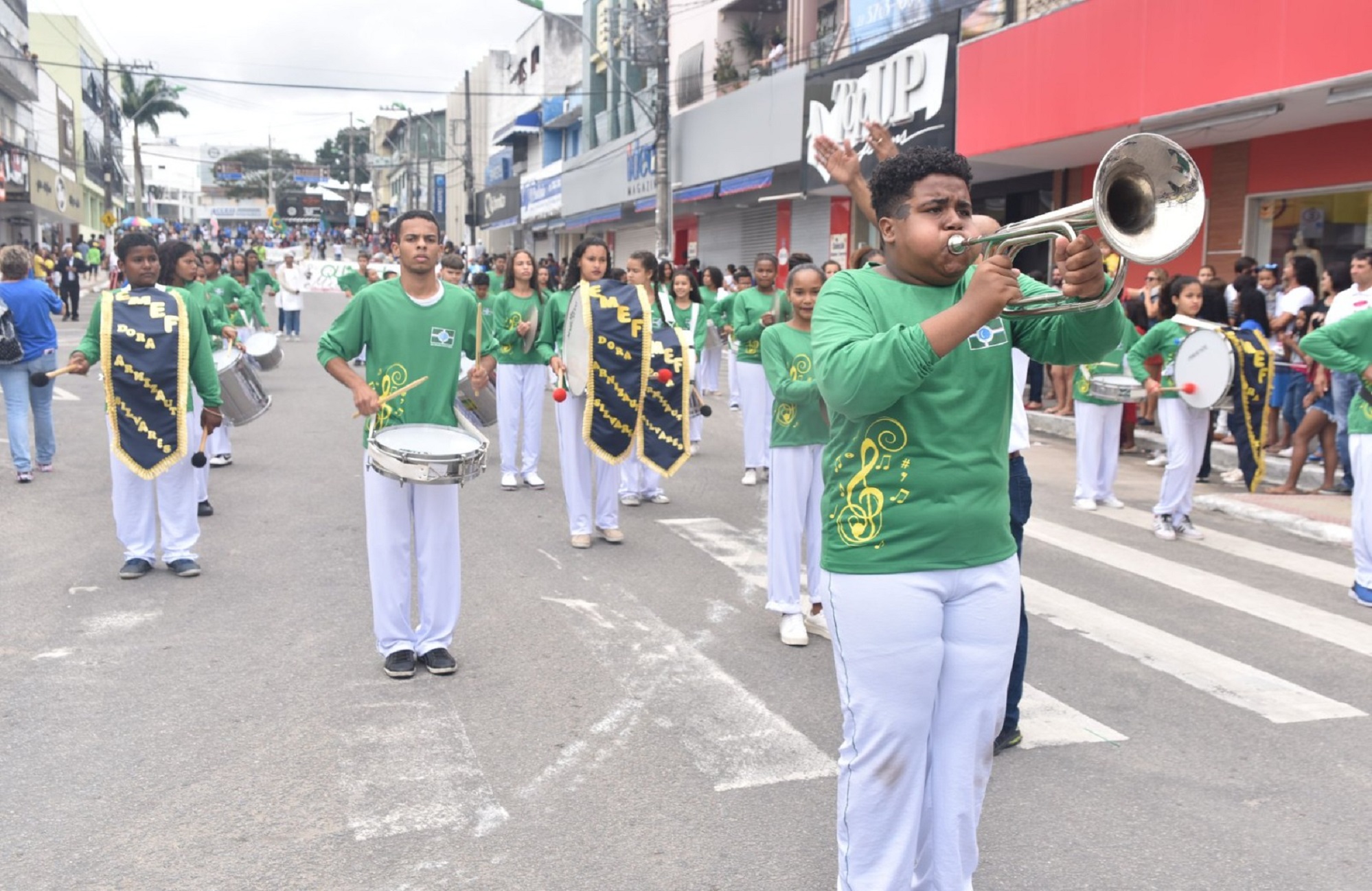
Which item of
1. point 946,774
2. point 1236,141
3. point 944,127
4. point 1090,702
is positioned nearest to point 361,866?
point 946,774

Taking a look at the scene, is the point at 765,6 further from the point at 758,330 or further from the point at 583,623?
the point at 583,623

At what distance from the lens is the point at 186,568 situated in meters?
7.45

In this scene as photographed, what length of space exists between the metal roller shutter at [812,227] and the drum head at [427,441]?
1969cm

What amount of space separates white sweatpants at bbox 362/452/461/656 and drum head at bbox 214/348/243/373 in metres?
4.02

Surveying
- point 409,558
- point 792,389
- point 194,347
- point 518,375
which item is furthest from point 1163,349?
point 194,347

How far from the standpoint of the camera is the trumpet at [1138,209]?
2.54 meters

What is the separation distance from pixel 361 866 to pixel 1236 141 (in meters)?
15.1

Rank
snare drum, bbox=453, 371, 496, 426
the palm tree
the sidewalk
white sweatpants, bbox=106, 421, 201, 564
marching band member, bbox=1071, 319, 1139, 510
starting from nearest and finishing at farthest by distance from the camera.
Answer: white sweatpants, bbox=106, 421, 201, 564, snare drum, bbox=453, 371, 496, 426, the sidewalk, marching band member, bbox=1071, 319, 1139, 510, the palm tree

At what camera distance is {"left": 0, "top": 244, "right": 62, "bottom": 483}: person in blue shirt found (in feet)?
35.3

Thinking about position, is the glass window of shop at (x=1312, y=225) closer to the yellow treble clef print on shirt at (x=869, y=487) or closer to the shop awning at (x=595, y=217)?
the yellow treble clef print on shirt at (x=869, y=487)

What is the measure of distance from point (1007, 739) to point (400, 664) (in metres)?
2.64

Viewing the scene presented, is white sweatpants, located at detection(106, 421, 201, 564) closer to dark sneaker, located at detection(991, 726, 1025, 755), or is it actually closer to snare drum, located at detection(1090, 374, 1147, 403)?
dark sneaker, located at detection(991, 726, 1025, 755)

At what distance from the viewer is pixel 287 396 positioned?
16953mm

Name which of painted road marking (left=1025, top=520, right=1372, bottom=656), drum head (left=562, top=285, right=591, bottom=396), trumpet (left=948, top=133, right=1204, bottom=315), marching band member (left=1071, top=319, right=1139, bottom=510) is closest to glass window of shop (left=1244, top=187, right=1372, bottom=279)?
marching band member (left=1071, top=319, right=1139, bottom=510)
